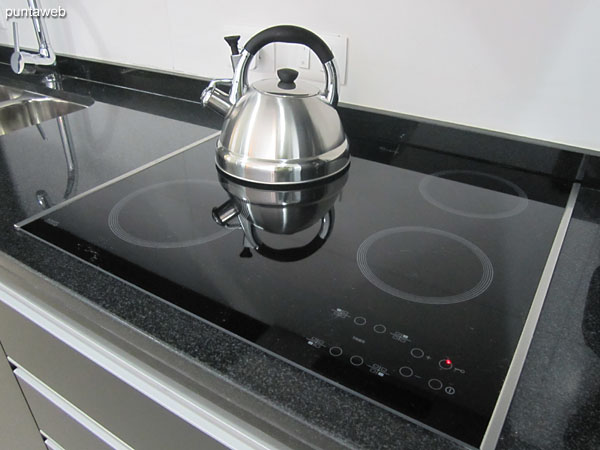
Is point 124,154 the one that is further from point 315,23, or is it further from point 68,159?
point 315,23

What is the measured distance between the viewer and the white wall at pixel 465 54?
761 mm

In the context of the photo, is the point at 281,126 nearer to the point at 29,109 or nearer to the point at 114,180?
the point at 114,180

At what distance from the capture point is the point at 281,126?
71 cm

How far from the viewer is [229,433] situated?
1.65 feet

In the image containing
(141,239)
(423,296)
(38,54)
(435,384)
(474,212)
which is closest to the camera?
(435,384)

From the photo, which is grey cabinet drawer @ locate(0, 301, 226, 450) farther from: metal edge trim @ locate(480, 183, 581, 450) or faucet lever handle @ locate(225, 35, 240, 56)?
faucet lever handle @ locate(225, 35, 240, 56)

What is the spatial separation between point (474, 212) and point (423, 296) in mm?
267

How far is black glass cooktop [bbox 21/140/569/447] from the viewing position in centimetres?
45

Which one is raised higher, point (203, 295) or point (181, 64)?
point (181, 64)

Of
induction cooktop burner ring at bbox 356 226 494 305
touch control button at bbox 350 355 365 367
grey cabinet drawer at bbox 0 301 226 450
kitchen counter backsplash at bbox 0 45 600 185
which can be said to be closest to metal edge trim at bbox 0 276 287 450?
grey cabinet drawer at bbox 0 301 226 450

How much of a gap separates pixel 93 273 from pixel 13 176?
1.23 ft

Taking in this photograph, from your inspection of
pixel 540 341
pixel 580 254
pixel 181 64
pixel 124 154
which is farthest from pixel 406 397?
pixel 181 64

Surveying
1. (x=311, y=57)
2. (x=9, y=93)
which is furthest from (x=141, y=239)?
(x=9, y=93)

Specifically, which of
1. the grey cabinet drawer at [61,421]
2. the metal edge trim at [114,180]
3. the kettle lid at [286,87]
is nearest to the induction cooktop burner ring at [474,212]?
the kettle lid at [286,87]
